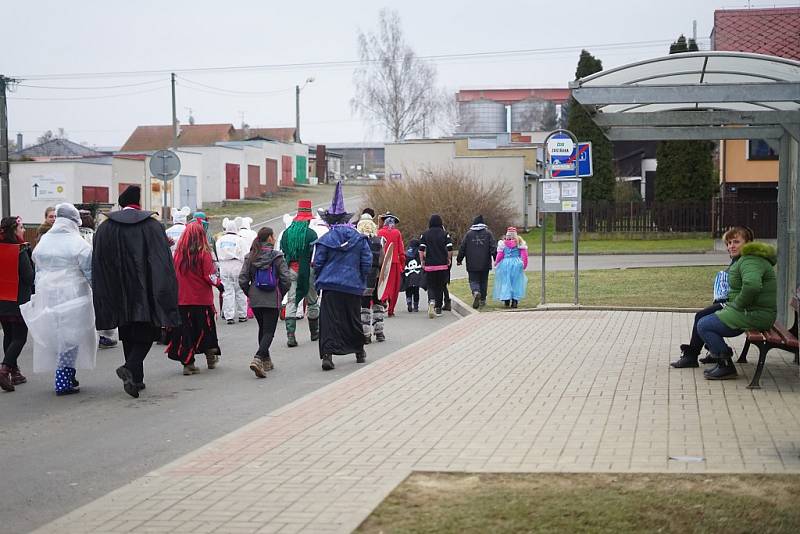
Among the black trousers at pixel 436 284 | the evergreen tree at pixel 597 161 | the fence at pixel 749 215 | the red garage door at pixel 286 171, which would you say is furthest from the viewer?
the red garage door at pixel 286 171

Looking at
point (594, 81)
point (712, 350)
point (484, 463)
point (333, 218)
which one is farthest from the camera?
point (333, 218)

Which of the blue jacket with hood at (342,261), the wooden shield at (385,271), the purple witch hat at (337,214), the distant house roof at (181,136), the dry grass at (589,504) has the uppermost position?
the distant house roof at (181,136)

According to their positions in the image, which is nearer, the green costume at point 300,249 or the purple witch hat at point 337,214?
the purple witch hat at point 337,214

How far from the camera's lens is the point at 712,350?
1041 centimetres

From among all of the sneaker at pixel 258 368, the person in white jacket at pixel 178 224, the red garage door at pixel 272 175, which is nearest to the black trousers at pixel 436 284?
the person in white jacket at pixel 178 224

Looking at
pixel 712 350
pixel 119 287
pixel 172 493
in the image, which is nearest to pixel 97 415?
pixel 119 287

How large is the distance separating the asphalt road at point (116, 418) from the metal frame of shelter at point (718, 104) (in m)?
4.19

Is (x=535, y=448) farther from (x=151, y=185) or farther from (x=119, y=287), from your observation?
(x=151, y=185)

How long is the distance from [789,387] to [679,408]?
1594 millimetres

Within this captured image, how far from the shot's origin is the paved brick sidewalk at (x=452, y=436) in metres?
6.13

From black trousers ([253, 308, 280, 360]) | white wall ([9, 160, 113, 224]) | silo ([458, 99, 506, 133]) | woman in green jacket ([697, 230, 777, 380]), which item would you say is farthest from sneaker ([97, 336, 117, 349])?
silo ([458, 99, 506, 133])

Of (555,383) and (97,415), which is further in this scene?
(555,383)

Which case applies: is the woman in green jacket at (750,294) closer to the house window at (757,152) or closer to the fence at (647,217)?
the house window at (757,152)

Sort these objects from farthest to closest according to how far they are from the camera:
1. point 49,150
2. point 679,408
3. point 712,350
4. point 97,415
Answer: point 49,150 < point 712,350 < point 97,415 < point 679,408
